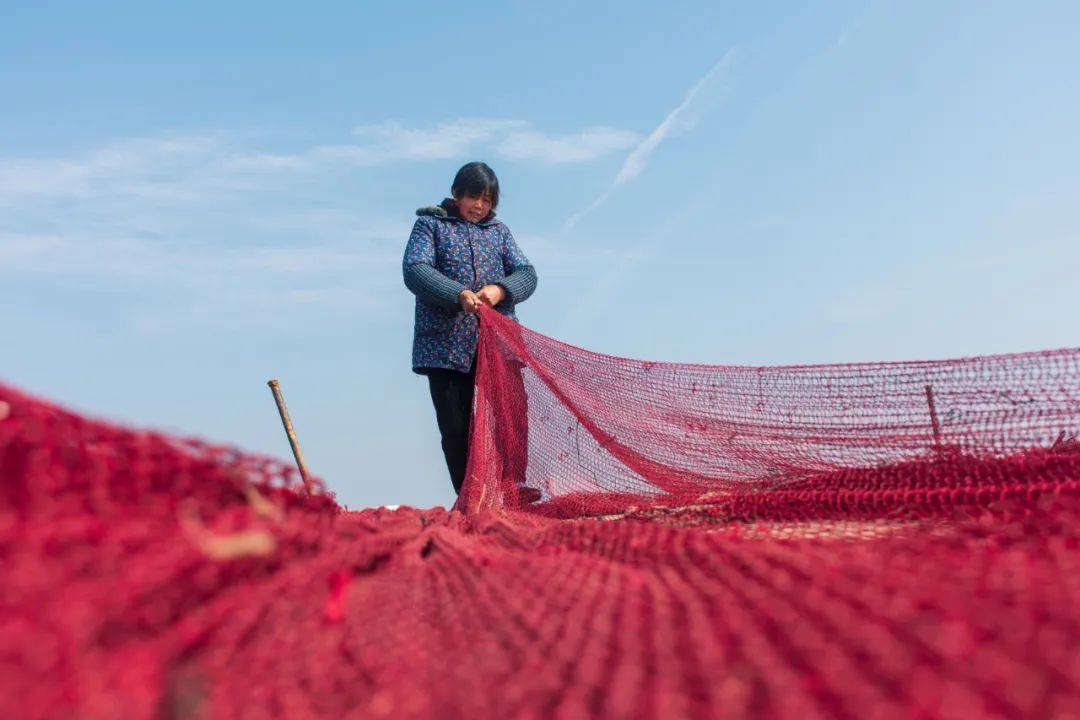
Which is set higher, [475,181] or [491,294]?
[475,181]

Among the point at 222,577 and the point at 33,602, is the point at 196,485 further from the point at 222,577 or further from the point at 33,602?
the point at 33,602

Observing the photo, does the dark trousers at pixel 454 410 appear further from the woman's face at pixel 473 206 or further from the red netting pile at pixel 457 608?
the red netting pile at pixel 457 608

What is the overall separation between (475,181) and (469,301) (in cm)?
87

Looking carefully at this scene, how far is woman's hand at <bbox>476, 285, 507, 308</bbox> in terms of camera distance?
187 inches

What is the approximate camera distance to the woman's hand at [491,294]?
4739 mm

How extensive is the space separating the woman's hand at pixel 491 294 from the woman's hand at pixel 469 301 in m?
0.13

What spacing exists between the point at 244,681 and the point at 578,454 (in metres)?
3.23

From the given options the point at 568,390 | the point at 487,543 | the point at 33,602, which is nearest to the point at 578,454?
the point at 568,390

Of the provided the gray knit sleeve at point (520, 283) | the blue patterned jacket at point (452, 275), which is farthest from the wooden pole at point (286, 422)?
the gray knit sleeve at point (520, 283)

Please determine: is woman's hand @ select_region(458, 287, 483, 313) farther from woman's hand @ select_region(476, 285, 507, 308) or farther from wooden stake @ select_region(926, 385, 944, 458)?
wooden stake @ select_region(926, 385, 944, 458)

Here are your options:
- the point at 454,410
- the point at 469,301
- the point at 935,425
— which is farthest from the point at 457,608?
the point at 454,410

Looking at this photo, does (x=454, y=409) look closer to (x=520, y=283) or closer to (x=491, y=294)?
(x=491, y=294)

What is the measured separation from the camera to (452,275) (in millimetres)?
4992

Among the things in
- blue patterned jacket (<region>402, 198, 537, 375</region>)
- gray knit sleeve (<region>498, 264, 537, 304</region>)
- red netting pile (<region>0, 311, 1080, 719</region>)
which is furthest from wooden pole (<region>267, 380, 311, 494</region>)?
red netting pile (<region>0, 311, 1080, 719</region>)
